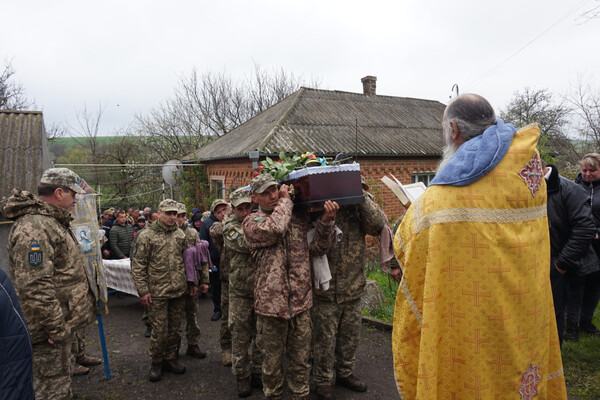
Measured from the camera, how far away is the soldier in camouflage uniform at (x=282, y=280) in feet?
10.6

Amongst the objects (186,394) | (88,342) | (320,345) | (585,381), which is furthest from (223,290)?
(585,381)

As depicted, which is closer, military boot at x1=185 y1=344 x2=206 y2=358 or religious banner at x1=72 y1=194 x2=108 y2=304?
religious banner at x1=72 y1=194 x2=108 y2=304

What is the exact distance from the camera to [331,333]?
369 centimetres

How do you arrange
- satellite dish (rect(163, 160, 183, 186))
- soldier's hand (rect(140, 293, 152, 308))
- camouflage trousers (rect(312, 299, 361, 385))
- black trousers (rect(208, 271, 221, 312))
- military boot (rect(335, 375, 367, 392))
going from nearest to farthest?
camouflage trousers (rect(312, 299, 361, 385)) < military boot (rect(335, 375, 367, 392)) < soldier's hand (rect(140, 293, 152, 308)) < black trousers (rect(208, 271, 221, 312)) < satellite dish (rect(163, 160, 183, 186))

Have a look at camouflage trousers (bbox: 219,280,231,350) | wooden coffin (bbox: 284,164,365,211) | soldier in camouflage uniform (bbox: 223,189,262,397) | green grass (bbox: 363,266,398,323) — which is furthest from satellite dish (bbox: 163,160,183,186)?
wooden coffin (bbox: 284,164,365,211)

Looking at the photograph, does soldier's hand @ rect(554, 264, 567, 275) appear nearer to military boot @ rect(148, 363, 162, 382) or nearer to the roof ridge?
military boot @ rect(148, 363, 162, 382)

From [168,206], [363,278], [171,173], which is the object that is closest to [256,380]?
[363,278]

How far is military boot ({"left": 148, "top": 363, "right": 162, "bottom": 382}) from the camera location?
433 cm

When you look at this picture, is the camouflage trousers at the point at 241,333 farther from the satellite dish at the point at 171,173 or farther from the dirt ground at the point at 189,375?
the satellite dish at the point at 171,173

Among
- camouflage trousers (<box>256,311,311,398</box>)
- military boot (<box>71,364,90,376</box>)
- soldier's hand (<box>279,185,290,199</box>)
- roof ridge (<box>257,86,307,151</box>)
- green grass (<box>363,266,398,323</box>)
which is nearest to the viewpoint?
soldier's hand (<box>279,185,290,199</box>)

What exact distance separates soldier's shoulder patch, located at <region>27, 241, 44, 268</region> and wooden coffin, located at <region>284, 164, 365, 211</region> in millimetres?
2134

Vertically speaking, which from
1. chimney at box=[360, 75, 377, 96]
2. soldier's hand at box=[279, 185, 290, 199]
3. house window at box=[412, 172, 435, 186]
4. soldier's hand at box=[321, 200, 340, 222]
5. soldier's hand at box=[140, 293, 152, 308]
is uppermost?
chimney at box=[360, 75, 377, 96]

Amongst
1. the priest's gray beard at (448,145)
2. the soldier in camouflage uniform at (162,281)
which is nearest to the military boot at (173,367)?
the soldier in camouflage uniform at (162,281)

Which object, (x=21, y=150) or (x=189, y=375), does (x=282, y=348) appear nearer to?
(x=189, y=375)
